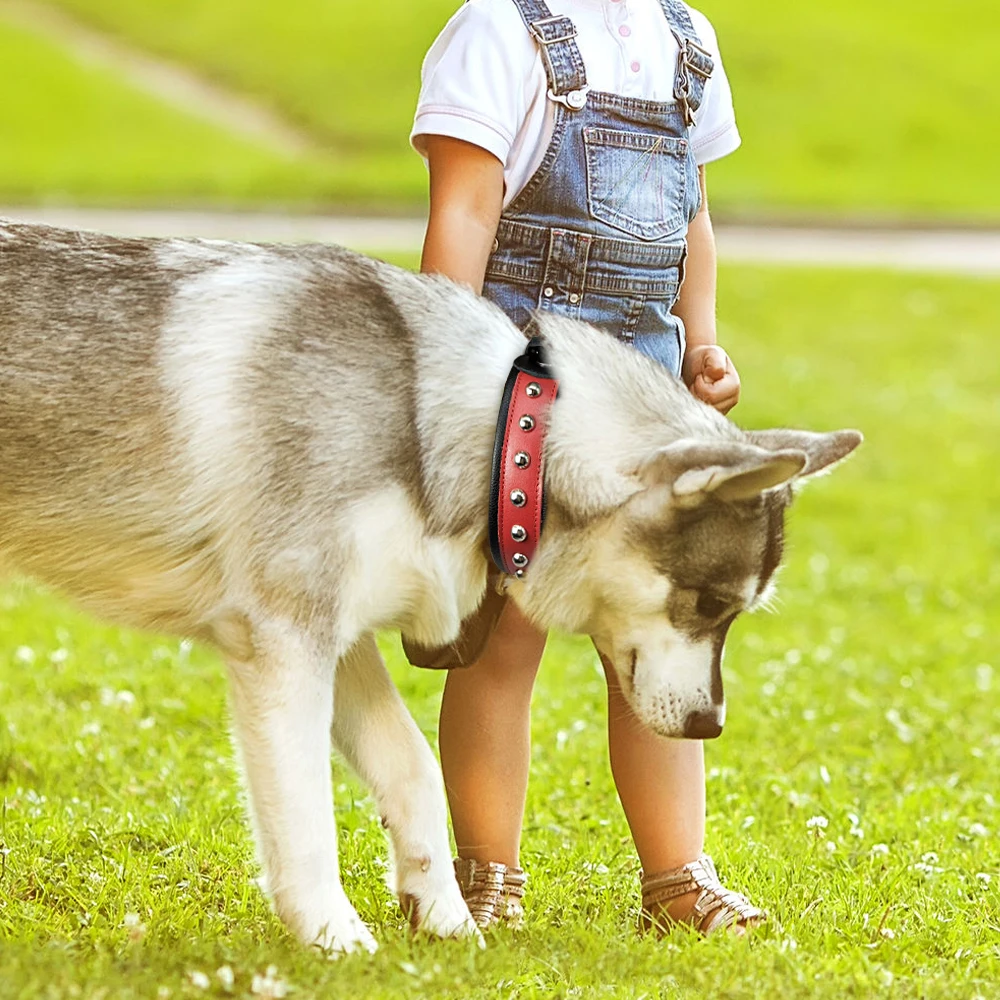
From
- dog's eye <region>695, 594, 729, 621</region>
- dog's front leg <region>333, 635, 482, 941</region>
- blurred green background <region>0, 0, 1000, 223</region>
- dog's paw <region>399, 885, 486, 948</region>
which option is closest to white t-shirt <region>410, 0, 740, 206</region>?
dog's eye <region>695, 594, 729, 621</region>

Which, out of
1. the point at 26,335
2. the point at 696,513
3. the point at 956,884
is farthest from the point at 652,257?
the point at 956,884

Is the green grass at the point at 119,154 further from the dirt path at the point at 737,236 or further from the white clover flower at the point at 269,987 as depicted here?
the white clover flower at the point at 269,987

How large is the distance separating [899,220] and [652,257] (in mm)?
18442

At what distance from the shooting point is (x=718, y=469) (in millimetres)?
3299

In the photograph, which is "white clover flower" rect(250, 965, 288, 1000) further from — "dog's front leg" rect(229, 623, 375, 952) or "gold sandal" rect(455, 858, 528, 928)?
"gold sandal" rect(455, 858, 528, 928)

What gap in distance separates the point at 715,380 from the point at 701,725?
0.97m

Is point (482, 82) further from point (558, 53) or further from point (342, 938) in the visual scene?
point (342, 938)

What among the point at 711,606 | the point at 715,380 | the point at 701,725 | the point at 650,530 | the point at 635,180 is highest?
the point at 635,180

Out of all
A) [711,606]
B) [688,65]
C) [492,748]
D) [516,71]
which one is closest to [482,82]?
[516,71]

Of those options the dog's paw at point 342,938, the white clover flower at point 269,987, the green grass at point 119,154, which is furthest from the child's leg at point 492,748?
the green grass at point 119,154

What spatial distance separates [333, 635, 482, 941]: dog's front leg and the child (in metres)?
0.24

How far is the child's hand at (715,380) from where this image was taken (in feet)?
13.8

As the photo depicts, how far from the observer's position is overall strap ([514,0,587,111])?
12.5 ft

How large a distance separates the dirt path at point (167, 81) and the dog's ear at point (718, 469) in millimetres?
22394
